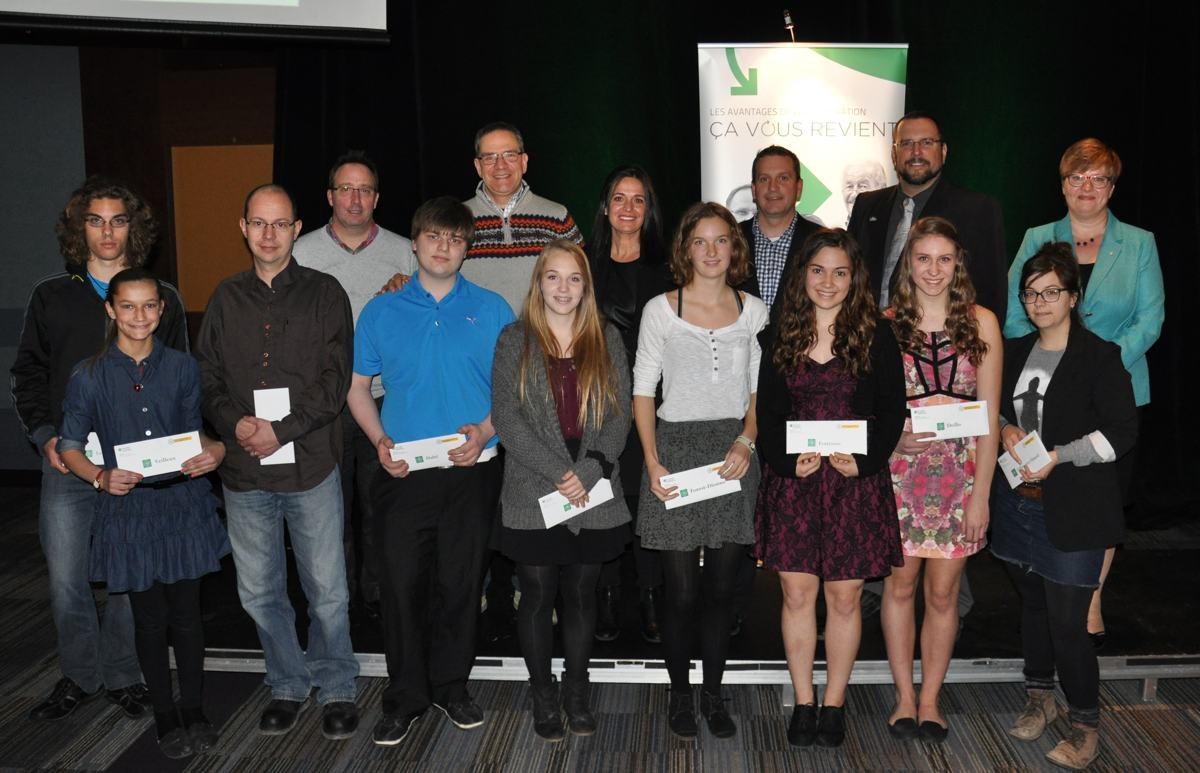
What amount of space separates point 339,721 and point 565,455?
1.17 m

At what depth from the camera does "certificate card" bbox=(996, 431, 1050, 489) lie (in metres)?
2.80

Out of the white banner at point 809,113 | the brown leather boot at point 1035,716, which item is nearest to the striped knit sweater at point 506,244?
the white banner at point 809,113

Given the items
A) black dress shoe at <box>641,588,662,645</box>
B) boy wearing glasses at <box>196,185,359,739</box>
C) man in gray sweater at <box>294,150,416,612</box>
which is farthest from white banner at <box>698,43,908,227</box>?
boy wearing glasses at <box>196,185,359,739</box>

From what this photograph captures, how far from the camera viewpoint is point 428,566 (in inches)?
124

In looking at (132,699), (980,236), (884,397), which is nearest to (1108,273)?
(980,236)

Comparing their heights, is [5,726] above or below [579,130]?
below

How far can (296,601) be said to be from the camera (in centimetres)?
401

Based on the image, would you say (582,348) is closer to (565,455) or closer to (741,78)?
(565,455)

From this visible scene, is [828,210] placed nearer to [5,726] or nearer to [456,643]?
[456,643]

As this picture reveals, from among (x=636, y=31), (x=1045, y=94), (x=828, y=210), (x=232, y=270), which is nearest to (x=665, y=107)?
(x=636, y=31)

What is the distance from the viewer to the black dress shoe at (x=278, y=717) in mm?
3178

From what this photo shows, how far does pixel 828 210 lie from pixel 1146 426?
2.32 meters

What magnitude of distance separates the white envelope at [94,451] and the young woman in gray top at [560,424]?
1187 mm

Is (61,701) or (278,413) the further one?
(61,701)
